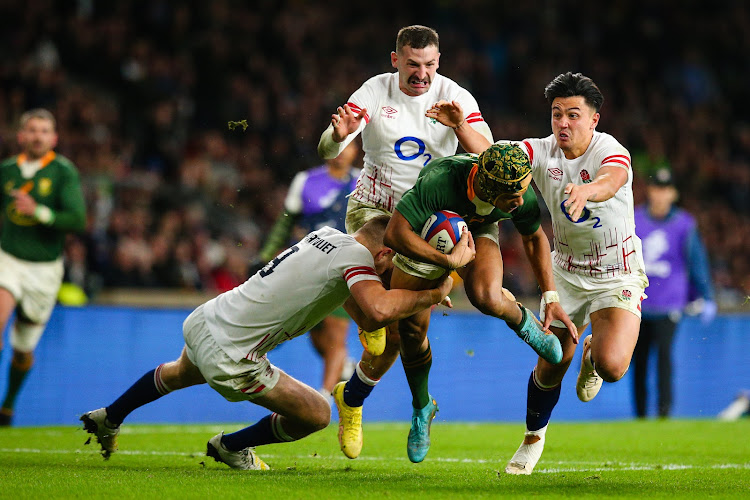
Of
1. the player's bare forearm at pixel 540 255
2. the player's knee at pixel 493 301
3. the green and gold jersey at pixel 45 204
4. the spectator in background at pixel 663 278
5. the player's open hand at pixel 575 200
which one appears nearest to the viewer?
the player's open hand at pixel 575 200

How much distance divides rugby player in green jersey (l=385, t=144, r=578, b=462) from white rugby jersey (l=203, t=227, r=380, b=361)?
291mm

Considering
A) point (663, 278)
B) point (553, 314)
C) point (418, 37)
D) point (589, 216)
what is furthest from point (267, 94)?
point (553, 314)

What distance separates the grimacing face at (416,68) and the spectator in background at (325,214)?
316 centimetres

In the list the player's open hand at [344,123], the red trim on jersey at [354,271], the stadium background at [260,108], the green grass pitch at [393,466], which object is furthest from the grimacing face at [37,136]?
the red trim on jersey at [354,271]

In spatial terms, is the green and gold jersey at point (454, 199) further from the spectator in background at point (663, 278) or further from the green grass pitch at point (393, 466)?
the spectator in background at point (663, 278)

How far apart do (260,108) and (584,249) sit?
32.2 ft

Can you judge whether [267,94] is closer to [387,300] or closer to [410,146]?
[410,146]

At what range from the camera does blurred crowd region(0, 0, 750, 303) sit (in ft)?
44.0

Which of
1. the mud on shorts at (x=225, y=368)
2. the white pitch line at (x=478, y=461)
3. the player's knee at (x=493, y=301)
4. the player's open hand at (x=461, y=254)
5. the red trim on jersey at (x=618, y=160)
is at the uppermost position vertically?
the red trim on jersey at (x=618, y=160)

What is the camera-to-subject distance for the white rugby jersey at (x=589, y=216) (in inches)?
266

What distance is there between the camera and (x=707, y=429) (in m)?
9.98

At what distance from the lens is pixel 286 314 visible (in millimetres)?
5867

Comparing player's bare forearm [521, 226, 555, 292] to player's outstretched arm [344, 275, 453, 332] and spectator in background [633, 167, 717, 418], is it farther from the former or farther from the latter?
spectator in background [633, 167, 717, 418]

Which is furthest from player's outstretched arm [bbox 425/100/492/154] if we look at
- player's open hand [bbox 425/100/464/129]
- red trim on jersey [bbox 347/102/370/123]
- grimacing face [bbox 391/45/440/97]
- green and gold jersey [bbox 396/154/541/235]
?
red trim on jersey [bbox 347/102/370/123]
